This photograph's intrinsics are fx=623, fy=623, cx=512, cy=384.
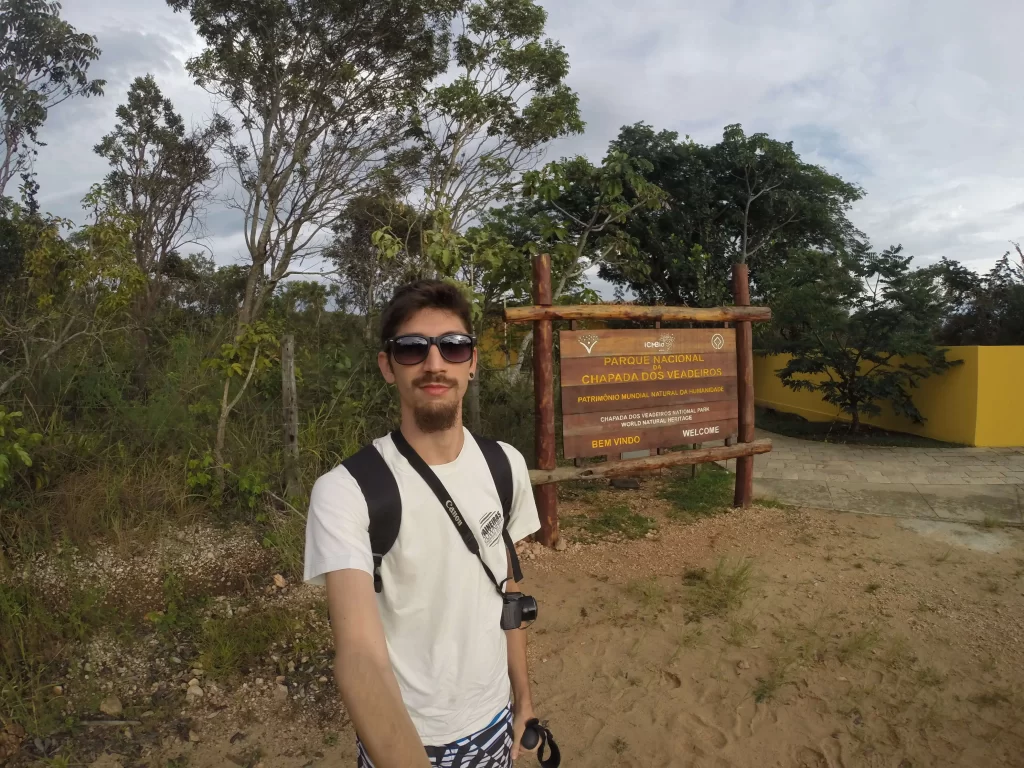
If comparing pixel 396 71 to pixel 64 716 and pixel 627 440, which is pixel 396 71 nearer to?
pixel 627 440

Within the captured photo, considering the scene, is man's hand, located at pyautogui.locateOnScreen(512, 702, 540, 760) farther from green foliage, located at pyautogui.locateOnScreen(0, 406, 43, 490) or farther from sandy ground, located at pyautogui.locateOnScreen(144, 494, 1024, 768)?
green foliage, located at pyautogui.locateOnScreen(0, 406, 43, 490)

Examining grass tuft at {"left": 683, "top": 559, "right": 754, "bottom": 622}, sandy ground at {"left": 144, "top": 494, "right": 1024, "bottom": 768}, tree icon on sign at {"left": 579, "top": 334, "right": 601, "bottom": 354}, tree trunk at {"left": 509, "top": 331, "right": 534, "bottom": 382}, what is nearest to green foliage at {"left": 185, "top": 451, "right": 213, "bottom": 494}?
sandy ground at {"left": 144, "top": 494, "right": 1024, "bottom": 768}

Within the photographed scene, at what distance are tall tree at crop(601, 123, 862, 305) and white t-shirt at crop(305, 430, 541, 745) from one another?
1499 centimetres

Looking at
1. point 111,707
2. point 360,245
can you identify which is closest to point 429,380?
point 111,707

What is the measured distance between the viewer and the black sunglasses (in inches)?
56.2

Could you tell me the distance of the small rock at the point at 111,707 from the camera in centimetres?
293

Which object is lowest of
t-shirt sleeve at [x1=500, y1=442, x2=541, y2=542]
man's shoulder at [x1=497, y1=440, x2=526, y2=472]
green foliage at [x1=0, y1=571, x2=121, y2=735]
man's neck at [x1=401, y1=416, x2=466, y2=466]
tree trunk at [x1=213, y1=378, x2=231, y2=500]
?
green foliage at [x1=0, y1=571, x2=121, y2=735]

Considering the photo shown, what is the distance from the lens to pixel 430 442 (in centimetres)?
142

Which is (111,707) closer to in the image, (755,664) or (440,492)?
(440,492)

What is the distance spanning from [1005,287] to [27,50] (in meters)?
19.4

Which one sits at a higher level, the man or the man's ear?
the man's ear

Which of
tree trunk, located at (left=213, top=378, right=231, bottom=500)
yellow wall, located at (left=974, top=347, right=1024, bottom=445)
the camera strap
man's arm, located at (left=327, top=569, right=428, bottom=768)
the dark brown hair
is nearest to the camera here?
man's arm, located at (left=327, top=569, right=428, bottom=768)

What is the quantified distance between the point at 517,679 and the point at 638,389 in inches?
160

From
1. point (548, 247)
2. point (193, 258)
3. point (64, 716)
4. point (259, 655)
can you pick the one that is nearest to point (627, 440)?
point (548, 247)
